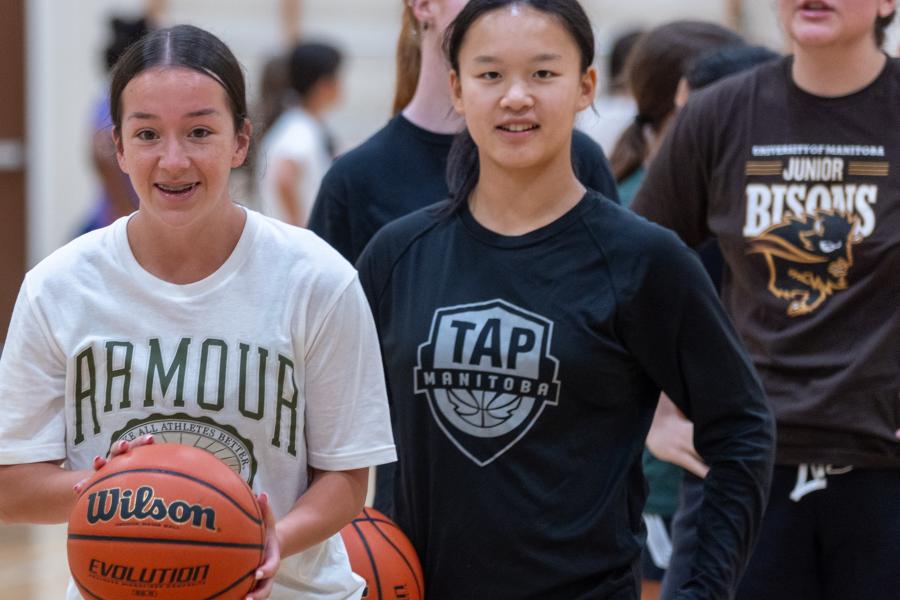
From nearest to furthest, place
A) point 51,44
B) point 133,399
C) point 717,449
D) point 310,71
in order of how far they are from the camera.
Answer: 1. point 133,399
2. point 717,449
3. point 310,71
4. point 51,44

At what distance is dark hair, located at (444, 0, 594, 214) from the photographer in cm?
266

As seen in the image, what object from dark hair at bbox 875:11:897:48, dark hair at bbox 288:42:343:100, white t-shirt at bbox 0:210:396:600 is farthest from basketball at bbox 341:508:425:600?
dark hair at bbox 288:42:343:100

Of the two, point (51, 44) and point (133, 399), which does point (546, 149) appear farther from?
point (51, 44)

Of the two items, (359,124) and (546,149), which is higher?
(546,149)

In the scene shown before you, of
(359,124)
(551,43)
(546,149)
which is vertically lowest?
(359,124)

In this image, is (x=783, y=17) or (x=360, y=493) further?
(x=783, y=17)

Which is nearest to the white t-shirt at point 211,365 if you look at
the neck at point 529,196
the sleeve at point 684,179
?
the neck at point 529,196

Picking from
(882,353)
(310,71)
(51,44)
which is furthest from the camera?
(51,44)

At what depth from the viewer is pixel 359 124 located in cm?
1208

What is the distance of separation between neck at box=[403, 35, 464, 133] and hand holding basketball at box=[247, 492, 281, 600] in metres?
1.31

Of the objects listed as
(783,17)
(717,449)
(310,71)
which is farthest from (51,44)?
(717,449)

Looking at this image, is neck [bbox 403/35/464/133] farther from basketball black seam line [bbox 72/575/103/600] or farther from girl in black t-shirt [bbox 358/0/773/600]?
basketball black seam line [bbox 72/575/103/600]

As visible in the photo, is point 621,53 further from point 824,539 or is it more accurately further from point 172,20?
point 172,20

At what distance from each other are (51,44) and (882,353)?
31.0 feet
